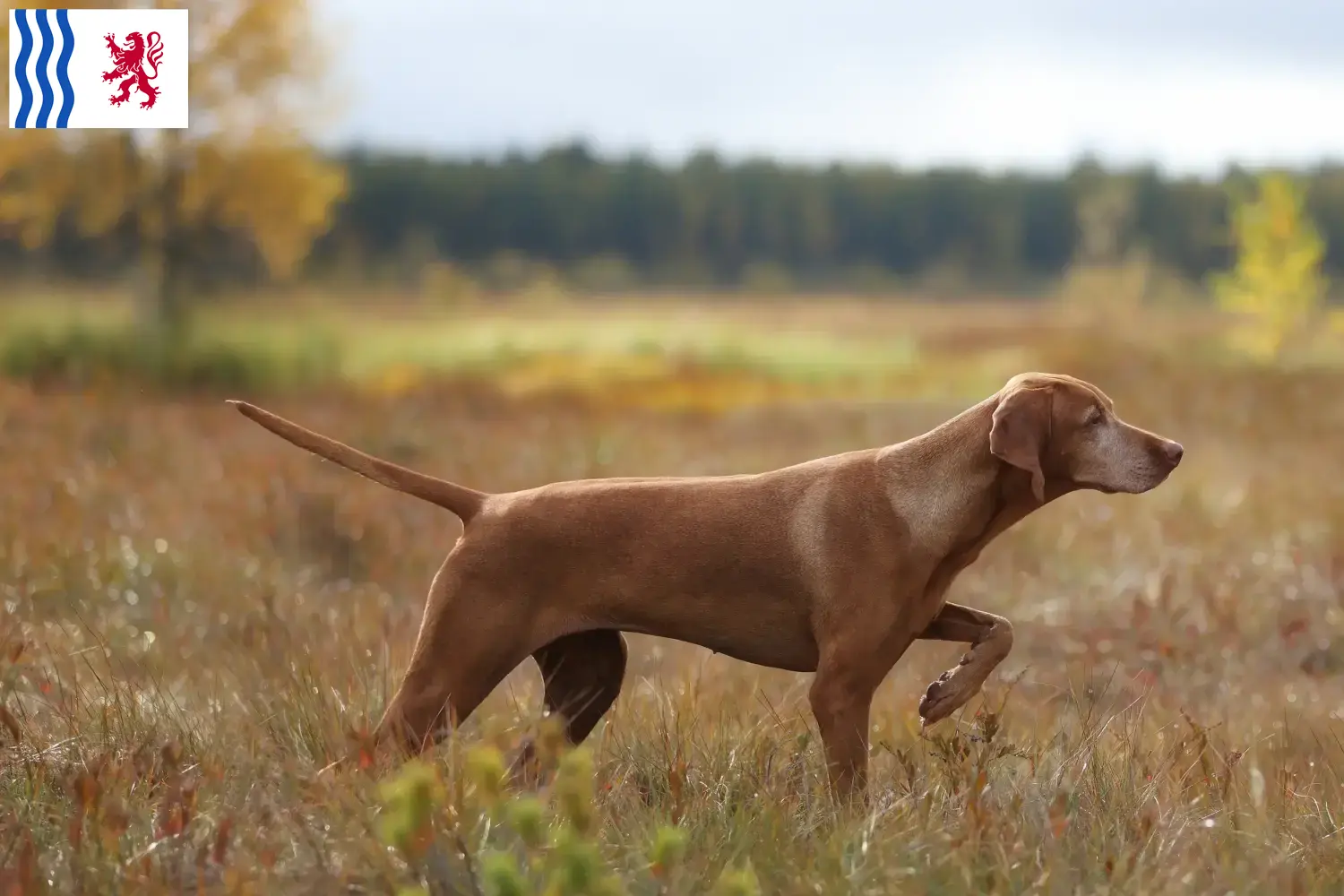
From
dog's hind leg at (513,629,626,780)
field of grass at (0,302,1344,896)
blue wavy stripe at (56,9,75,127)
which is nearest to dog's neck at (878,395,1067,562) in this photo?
field of grass at (0,302,1344,896)

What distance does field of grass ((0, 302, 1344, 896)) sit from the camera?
3.56 metres

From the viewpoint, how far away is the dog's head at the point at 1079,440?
4.18 meters

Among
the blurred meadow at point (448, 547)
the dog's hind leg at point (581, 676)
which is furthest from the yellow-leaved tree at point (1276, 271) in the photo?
the dog's hind leg at point (581, 676)

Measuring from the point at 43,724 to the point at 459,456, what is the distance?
8981mm

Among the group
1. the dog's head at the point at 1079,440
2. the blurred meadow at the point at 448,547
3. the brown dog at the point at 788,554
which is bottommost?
the blurred meadow at the point at 448,547

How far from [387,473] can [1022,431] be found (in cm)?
184

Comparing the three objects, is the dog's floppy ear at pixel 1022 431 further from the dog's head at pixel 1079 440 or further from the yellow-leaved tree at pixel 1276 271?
the yellow-leaved tree at pixel 1276 271

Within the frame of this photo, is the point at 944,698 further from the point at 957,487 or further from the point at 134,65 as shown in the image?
the point at 134,65

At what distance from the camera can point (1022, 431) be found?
4141 mm

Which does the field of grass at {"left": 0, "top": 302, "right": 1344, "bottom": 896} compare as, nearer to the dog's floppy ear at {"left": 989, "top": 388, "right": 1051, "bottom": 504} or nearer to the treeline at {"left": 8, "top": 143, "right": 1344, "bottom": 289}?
the dog's floppy ear at {"left": 989, "top": 388, "right": 1051, "bottom": 504}

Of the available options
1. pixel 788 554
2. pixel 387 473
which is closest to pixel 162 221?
pixel 387 473

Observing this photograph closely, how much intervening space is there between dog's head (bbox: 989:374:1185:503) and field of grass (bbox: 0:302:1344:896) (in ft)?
2.24

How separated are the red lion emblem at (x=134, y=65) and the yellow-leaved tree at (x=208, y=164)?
42.6ft

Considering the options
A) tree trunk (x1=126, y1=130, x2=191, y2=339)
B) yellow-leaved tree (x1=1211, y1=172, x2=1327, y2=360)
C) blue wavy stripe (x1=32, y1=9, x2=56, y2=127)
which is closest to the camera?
blue wavy stripe (x1=32, y1=9, x2=56, y2=127)
